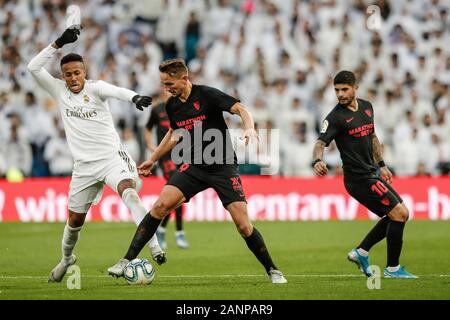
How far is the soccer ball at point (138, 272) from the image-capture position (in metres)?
11.7

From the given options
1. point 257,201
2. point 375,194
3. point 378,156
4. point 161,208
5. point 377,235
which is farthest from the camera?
point 257,201

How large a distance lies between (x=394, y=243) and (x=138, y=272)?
312 centimetres

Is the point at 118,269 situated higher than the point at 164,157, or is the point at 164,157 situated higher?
the point at 164,157

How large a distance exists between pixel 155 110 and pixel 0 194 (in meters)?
7.21

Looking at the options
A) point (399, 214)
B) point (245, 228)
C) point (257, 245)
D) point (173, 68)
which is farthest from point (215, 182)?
point (399, 214)

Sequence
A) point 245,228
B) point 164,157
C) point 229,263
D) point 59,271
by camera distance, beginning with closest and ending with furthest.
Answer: point 245,228 < point 59,271 < point 229,263 < point 164,157

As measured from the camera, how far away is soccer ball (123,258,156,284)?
11672mm

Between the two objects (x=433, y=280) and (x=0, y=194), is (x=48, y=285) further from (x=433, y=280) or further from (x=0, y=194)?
(x=0, y=194)

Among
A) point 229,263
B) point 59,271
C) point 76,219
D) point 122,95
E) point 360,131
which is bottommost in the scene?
point 229,263

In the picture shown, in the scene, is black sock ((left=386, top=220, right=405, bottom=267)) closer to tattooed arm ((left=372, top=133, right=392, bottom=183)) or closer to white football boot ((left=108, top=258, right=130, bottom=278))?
tattooed arm ((left=372, top=133, right=392, bottom=183))

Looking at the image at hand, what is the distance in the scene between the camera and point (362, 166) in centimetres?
1260

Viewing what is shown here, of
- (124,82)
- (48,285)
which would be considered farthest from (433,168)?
(48,285)

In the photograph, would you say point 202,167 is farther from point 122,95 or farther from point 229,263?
point 229,263

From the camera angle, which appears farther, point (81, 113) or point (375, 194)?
point (375, 194)
